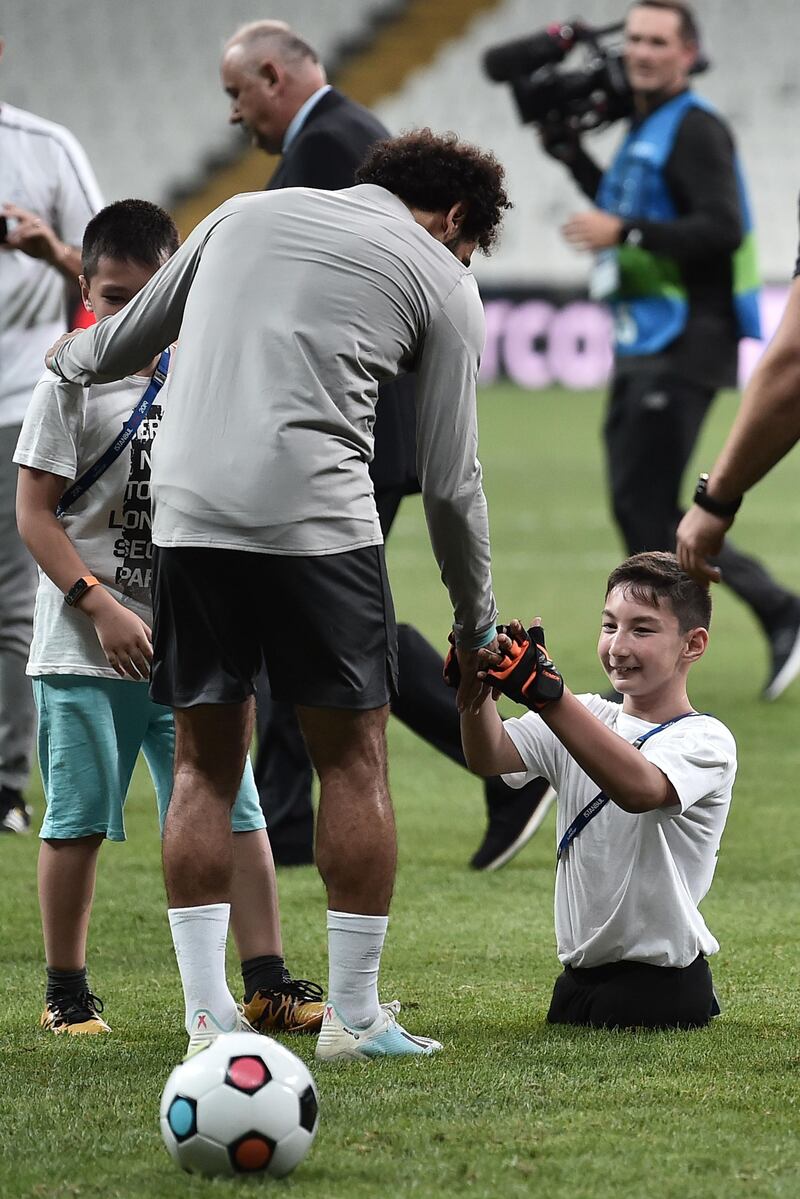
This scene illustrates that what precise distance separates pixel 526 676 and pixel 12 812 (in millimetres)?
2951

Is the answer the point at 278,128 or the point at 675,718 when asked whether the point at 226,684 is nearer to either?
the point at 675,718

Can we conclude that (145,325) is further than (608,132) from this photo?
No

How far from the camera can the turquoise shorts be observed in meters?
3.57

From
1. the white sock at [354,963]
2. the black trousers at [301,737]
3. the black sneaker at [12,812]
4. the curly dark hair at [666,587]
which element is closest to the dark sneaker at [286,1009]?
the white sock at [354,963]

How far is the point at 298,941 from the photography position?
14.4 feet

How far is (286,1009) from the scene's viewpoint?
11.8 feet

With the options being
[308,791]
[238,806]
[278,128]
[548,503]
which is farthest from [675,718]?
[548,503]

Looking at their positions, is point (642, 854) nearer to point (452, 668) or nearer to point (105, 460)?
point (452, 668)

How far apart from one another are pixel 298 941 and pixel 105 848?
4.17 ft

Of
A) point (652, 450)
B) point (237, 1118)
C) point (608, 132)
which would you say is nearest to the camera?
point (237, 1118)

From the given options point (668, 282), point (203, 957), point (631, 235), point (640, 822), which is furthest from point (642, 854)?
point (668, 282)

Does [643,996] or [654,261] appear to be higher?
[654,261]

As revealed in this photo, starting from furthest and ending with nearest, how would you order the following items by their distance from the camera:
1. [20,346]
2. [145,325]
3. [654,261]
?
[654,261] < [20,346] < [145,325]

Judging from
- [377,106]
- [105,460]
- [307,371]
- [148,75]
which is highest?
[148,75]
